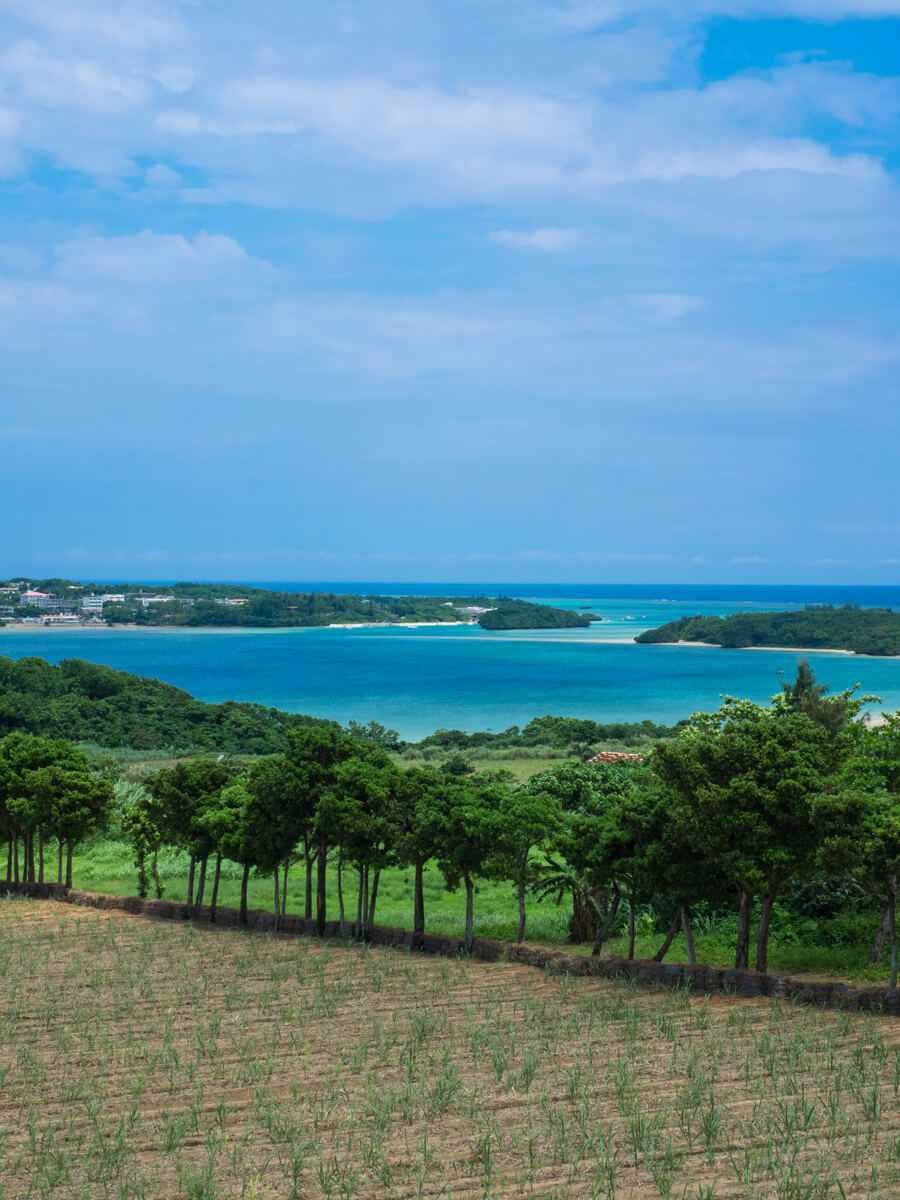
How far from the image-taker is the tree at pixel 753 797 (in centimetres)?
1437

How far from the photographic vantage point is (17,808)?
21.6 m

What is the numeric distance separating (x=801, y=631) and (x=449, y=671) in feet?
184

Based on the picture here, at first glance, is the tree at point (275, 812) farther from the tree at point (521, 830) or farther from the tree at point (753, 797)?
the tree at point (753, 797)

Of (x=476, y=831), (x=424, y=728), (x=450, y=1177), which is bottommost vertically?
(x=424, y=728)

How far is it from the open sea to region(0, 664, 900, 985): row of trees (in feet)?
137

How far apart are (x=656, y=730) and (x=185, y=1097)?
49.7m

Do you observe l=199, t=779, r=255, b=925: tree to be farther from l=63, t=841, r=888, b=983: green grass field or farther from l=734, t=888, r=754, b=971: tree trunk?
l=734, t=888, r=754, b=971: tree trunk

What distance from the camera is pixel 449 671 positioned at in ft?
347

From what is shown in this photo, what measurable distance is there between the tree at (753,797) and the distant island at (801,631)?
375 ft

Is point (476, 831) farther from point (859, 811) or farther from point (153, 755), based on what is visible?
point (153, 755)

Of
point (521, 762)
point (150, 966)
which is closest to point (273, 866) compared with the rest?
point (150, 966)

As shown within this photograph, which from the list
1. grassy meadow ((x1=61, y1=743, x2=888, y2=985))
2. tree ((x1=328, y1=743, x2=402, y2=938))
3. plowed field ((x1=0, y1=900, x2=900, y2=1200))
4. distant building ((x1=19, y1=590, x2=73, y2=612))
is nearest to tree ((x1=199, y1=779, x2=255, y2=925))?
tree ((x1=328, y1=743, x2=402, y2=938))

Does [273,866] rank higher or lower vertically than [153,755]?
higher

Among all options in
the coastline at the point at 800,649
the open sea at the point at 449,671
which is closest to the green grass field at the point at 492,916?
the open sea at the point at 449,671
